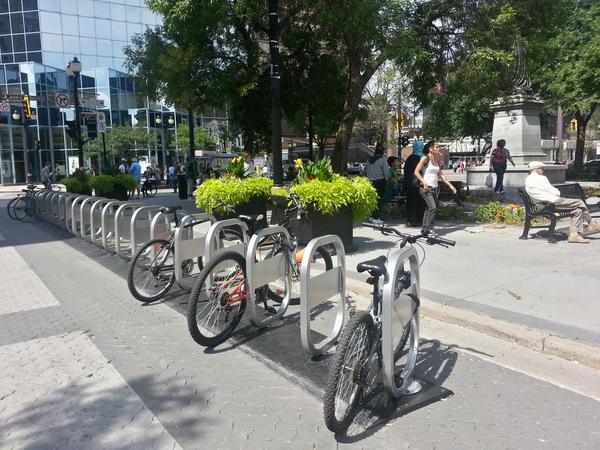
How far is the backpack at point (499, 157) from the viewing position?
1531 cm

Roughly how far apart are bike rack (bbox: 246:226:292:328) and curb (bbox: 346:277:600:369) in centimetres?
159

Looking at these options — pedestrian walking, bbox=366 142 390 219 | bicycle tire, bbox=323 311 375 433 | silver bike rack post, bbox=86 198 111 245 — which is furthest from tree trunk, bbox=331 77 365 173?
bicycle tire, bbox=323 311 375 433

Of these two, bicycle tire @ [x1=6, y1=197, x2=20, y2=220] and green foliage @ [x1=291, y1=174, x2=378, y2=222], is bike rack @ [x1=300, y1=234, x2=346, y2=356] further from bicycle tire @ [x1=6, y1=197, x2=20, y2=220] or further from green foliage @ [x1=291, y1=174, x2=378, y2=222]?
bicycle tire @ [x1=6, y1=197, x2=20, y2=220]

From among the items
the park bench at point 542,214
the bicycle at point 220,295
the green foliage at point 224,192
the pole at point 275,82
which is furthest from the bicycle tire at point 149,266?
the park bench at point 542,214

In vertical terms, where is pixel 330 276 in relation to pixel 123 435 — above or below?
above

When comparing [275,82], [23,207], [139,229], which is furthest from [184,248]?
[23,207]

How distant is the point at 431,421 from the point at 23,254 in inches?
364

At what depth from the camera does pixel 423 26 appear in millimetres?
Result: 12227

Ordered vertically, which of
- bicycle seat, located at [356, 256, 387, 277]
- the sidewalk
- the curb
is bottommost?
the sidewalk

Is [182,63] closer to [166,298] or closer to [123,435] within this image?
[166,298]

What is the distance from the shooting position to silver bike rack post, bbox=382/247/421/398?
3.38 meters

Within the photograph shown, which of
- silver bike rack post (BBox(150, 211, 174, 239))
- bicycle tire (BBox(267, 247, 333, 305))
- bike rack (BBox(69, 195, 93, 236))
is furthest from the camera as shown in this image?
bike rack (BBox(69, 195, 93, 236))

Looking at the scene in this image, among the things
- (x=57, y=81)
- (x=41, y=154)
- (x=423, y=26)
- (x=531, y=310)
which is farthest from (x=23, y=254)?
(x=57, y=81)

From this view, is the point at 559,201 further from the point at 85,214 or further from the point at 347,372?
the point at 85,214
